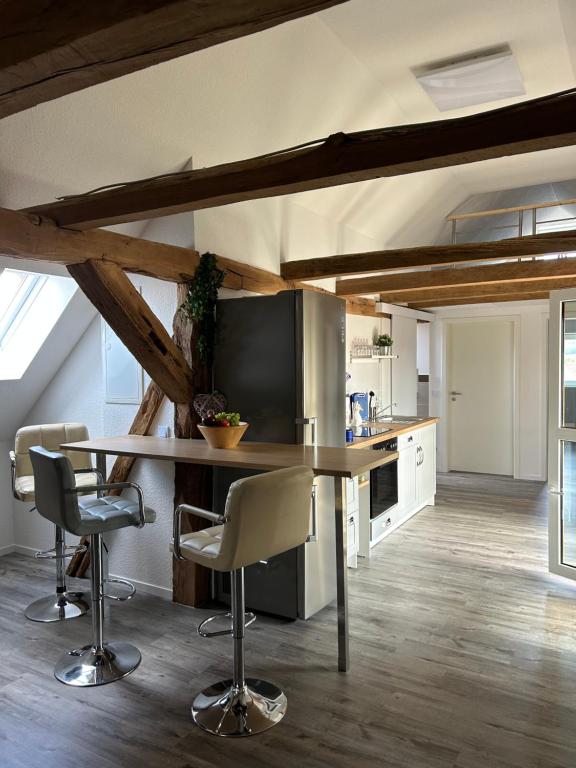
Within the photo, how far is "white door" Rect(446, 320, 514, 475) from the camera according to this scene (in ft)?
25.5

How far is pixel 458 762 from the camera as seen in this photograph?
2.13m

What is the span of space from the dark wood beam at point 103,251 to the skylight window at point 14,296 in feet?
3.33

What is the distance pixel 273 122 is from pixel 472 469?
5.84 metres

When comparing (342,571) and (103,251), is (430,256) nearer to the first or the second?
(103,251)

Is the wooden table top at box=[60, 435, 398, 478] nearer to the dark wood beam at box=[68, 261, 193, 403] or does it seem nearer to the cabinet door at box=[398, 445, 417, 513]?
the dark wood beam at box=[68, 261, 193, 403]

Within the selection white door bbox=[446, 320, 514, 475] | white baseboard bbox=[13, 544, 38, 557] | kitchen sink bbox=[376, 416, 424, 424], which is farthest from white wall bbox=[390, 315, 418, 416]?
white baseboard bbox=[13, 544, 38, 557]

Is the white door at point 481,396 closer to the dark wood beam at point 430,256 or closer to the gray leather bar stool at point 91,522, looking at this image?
the dark wood beam at point 430,256

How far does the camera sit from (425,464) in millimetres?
5883

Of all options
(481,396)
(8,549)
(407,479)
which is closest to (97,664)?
(8,549)

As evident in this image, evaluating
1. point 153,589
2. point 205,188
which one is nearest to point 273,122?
point 205,188

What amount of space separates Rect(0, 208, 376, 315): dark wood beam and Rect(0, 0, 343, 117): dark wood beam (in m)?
1.54

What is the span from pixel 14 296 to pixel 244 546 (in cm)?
270

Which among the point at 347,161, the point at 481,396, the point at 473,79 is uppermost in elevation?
the point at 473,79

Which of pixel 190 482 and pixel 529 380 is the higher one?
pixel 529 380
